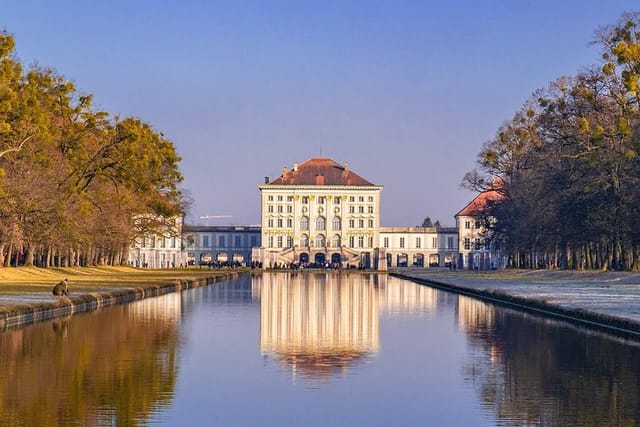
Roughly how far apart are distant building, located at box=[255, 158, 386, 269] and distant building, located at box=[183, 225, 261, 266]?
736 centimetres

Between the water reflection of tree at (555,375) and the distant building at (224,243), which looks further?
the distant building at (224,243)

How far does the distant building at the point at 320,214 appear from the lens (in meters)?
153

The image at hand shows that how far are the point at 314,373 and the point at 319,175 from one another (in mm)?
140211

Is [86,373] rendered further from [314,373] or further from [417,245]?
[417,245]

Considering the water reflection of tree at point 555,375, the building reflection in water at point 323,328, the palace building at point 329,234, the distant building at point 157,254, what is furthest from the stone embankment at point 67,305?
the palace building at point 329,234

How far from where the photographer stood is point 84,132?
56750 millimetres

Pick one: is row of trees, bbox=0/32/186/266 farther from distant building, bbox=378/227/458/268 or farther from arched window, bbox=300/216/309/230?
distant building, bbox=378/227/458/268

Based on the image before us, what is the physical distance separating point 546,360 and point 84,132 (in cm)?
4253

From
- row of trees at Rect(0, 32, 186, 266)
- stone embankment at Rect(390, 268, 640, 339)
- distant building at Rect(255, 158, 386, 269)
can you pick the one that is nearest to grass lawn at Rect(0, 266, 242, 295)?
row of trees at Rect(0, 32, 186, 266)

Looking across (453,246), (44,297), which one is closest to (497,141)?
(44,297)

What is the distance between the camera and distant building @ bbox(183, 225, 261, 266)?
160250 millimetres

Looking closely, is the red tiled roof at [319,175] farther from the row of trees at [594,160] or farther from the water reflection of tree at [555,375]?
the water reflection of tree at [555,375]

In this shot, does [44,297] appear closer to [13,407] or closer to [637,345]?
[637,345]

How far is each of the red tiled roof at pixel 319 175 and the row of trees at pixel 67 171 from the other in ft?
257
